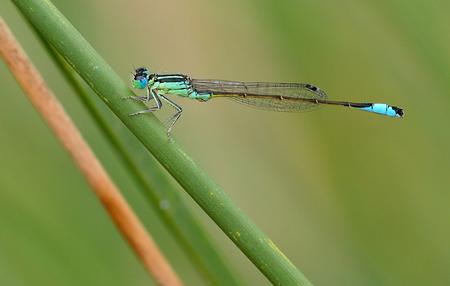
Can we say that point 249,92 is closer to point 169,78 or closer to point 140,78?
point 169,78

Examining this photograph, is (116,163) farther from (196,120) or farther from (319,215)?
(319,215)

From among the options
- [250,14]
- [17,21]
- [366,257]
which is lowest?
[366,257]

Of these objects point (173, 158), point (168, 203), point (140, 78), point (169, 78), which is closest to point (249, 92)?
point (169, 78)

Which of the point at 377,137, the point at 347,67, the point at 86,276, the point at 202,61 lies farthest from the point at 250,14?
the point at 86,276

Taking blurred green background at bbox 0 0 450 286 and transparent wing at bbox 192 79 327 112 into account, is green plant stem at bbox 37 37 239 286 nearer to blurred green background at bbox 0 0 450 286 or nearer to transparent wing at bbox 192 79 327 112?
blurred green background at bbox 0 0 450 286

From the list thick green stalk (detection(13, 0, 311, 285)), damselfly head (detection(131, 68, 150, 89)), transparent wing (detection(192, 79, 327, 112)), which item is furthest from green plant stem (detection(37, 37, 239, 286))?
transparent wing (detection(192, 79, 327, 112))
